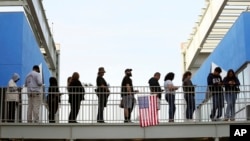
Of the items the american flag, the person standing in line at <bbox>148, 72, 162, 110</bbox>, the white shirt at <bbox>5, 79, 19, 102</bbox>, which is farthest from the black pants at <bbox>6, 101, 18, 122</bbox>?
the person standing in line at <bbox>148, 72, 162, 110</bbox>

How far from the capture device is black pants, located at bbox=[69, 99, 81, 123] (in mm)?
19844

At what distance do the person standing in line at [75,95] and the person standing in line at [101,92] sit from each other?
1.92 ft

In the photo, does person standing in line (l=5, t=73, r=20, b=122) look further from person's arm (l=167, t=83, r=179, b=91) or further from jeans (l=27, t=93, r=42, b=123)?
person's arm (l=167, t=83, r=179, b=91)

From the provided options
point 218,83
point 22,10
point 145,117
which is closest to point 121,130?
point 145,117

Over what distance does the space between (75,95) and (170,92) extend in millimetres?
3260

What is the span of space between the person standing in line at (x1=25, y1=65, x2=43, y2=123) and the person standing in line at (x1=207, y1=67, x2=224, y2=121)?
5.90 meters

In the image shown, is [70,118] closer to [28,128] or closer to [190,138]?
[28,128]

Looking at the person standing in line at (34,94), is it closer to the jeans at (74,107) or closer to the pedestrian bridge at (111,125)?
the pedestrian bridge at (111,125)

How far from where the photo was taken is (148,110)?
785 inches

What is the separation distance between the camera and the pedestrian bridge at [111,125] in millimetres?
19688

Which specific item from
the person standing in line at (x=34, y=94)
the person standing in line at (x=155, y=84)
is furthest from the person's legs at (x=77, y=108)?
the person standing in line at (x=155, y=84)

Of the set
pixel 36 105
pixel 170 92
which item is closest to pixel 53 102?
pixel 36 105

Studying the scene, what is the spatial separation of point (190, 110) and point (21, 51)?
7.74m

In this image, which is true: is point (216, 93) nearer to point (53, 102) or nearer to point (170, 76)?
point (170, 76)
